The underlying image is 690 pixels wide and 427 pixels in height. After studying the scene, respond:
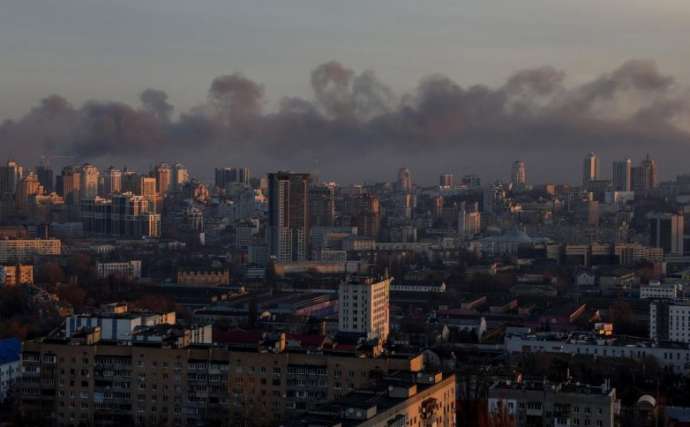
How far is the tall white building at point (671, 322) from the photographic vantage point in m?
13.3

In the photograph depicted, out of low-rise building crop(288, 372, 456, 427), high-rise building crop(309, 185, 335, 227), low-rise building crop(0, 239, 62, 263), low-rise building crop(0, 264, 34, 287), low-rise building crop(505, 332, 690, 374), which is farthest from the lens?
high-rise building crop(309, 185, 335, 227)

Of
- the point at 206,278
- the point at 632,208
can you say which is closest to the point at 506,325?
the point at 206,278

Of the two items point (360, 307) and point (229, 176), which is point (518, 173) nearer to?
point (229, 176)

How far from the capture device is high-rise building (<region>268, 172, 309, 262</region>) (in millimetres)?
25766

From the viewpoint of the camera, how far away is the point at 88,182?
38.2 meters

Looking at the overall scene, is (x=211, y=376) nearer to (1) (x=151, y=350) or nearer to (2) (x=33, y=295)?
(1) (x=151, y=350)

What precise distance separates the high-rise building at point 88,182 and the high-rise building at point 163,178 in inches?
91.3

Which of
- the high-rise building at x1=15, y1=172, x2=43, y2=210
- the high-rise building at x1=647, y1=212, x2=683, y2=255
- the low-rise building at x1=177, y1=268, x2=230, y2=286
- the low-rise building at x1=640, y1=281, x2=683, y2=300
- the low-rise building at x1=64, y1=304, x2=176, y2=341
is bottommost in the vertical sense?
the low-rise building at x1=177, y1=268, x2=230, y2=286

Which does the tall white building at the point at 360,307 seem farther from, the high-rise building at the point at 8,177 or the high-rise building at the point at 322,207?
the high-rise building at the point at 8,177

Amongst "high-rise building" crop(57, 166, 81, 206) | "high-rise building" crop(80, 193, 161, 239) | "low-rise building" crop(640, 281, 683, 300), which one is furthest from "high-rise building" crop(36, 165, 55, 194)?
"low-rise building" crop(640, 281, 683, 300)

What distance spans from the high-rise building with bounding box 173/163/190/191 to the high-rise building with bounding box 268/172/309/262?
16866 millimetres

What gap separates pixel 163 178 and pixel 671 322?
3021cm

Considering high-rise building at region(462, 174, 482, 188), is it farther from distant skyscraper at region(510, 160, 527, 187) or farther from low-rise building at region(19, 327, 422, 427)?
low-rise building at region(19, 327, 422, 427)

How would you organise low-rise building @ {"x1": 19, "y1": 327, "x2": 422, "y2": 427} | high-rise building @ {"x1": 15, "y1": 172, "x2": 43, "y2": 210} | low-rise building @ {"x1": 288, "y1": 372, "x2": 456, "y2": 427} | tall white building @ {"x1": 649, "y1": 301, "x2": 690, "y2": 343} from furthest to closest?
1. high-rise building @ {"x1": 15, "y1": 172, "x2": 43, "y2": 210}
2. tall white building @ {"x1": 649, "y1": 301, "x2": 690, "y2": 343}
3. low-rise building @ {"x1": 19, "y1": 327, "x2": 422, "y2": 427}
4. low-rise building @ {"x1": 288, "y1": 372, "x2": 456, "y2": 427}
